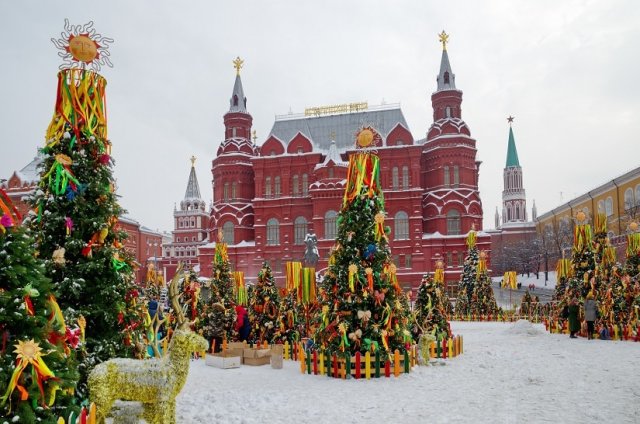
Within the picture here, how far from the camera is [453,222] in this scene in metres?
46.8

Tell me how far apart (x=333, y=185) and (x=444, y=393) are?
3871cm

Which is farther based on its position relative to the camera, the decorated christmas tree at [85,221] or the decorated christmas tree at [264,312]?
the decorated christmas tree at [264,312]

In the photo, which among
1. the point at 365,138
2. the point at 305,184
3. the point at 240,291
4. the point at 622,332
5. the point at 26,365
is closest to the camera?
the point at 26,365

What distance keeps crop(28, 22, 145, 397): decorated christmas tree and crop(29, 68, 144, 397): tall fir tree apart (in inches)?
0.6

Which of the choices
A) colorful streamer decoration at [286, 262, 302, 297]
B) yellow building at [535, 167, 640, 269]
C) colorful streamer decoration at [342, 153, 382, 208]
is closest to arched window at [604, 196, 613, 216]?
yellow building at [535, 167, 640, 269]

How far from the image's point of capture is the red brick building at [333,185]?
46.9 metres

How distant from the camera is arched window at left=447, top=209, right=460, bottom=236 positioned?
4659 cm

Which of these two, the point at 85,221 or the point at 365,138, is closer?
the point at 85,221

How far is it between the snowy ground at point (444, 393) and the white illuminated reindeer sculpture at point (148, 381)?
1398 mm

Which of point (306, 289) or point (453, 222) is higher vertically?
point (453, 222)

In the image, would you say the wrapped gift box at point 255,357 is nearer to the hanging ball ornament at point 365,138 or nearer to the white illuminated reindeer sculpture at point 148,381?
the hanging ball ornament at point 365,138

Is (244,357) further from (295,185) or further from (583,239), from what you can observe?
(295,185)

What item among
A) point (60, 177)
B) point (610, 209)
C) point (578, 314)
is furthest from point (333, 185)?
point (60, 177)

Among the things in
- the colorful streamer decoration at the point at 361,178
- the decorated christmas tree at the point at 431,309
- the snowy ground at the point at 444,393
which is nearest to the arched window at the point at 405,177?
the decorated christmas tree at the point at 431,309
